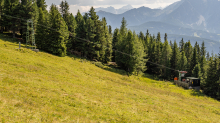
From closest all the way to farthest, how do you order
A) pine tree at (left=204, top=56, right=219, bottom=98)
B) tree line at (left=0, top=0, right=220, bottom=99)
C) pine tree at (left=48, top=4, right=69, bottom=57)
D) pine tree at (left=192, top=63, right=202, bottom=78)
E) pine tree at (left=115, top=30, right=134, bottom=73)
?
pine tree at (left=204, top=56, right=219, bottom=98) < pine tree at (left=48, top=4, right=69, bottom=57) < tree line at (left=0, top=0, right=220, bottom=99) < pine tree at (left=115, top=30, right=134, bottom=73) < pine tree at (left=192, top=63, right=202, bottom=78)

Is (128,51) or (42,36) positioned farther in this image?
(128,51)

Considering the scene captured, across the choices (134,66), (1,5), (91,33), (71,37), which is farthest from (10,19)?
(134,66)

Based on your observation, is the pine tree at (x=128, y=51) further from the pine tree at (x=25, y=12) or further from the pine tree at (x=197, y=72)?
the pine tree at (x=25, y=12)

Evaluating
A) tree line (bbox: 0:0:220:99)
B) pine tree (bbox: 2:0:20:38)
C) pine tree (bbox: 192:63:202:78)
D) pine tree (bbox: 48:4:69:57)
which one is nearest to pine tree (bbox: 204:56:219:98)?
tree line (bbox: 0:0:220:99)

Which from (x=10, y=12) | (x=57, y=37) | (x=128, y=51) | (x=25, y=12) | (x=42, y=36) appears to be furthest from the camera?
(x=128, y=51)

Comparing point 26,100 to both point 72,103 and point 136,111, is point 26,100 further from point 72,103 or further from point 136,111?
point 136,111

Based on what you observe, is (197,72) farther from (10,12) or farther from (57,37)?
(10,12)


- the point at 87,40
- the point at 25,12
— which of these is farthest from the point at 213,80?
the point at 25,12

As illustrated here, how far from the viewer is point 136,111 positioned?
1770cm

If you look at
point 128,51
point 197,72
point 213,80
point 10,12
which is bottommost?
point 213,80

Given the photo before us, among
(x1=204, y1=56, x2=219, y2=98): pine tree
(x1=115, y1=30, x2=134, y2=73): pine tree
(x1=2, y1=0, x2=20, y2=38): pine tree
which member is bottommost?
(x1=204, y1=56, x2=219, y2=98): pine tree

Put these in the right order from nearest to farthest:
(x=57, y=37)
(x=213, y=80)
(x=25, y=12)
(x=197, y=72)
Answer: (x=213, y=80) → (x=57, y=37) → (x=25, y=12) → (x=197, y=72)

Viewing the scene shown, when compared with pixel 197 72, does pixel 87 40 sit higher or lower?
higher

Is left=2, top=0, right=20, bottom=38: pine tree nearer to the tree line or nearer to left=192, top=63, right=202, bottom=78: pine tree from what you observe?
the tree line
